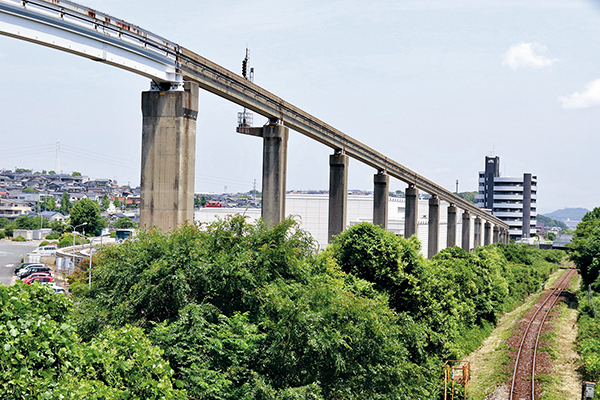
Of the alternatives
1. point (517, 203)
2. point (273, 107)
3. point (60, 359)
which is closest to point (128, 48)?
point (273, 107)

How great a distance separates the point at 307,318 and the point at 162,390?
4.97 metres

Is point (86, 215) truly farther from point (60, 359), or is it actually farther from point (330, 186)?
point (60, 359)

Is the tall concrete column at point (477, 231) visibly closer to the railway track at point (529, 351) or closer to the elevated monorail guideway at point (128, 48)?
the railway track at point (529, 351)

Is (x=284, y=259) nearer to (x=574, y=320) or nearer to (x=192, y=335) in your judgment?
(x=192, y=335)

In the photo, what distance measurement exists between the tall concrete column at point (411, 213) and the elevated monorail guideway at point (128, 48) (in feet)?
91.2

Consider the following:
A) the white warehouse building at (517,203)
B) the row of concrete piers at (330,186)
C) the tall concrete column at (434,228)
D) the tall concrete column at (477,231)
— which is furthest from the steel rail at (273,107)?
the white warehouse building at (517,203)

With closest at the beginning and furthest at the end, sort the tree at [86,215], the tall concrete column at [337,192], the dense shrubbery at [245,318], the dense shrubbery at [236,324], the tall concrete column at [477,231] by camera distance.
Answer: the dense shrubbery at [236,324] < the dense shrubbery at [245,318] < the tall concrete column at [337,192] < the tree at [86,215] < the tall concrete column at [477,231]

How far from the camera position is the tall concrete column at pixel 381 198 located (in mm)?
54875

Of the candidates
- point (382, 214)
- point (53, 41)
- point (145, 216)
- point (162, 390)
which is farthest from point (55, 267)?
point (162, 390)

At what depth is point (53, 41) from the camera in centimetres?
2311

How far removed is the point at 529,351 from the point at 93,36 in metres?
33.5

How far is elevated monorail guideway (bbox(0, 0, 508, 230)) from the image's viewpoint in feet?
73.1

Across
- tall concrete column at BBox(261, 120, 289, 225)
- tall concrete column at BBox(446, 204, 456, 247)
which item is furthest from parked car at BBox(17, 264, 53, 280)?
tall concrete column at BBox(446, 204, 456, 247)

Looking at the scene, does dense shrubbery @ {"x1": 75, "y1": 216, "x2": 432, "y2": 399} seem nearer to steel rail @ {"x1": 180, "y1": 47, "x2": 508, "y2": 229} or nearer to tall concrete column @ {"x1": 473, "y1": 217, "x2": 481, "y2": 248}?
steel rail @ {"x1": 180, "y1": 47, "x2": 508, "y2": 229}
